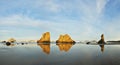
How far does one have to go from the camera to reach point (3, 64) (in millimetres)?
35562

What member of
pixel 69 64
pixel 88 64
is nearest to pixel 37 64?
pixel 69 64

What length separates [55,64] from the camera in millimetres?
36281

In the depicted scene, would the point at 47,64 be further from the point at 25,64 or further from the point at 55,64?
the point at 25,64

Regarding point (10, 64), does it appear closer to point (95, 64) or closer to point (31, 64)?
point (31, 64)

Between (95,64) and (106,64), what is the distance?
2181mm

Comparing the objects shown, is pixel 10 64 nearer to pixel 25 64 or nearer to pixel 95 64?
pixel 25 64

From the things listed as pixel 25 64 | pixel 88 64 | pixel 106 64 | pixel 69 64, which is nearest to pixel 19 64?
pixel 25 64

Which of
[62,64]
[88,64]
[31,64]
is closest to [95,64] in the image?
[88,64]

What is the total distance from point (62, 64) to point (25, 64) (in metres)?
7.33

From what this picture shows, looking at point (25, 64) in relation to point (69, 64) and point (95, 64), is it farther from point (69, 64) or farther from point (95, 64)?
point (95, 64)

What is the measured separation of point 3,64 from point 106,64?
799 inches

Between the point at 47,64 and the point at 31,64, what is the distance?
3.21 m

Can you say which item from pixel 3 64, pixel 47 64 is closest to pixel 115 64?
pixel 47 64

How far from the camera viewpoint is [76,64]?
119ft
